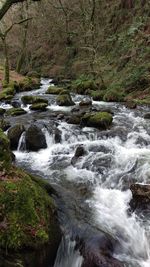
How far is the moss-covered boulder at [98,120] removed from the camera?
1364 centimetres

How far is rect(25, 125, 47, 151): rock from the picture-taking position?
12.1 m

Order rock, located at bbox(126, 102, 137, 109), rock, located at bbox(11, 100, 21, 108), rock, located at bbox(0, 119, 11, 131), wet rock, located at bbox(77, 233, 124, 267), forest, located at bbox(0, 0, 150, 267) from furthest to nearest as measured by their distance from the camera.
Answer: rock, located at bbox(11, 100, 21, 108)
rock, located at bbox(126, 102, 137, 109)
rock, located at bbox(0, 119, 11, 131)
wet rock, located at bbox(77, 233, 124, 267)
forest, located at bbox(0, 0, 150, 267)

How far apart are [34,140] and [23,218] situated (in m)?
6.98

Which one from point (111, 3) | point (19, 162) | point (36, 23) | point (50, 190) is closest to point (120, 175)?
point (50, 190)

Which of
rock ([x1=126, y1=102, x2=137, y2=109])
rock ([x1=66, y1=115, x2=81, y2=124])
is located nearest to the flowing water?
rock ([x1=66, y1=115, x2=81, y2=124])

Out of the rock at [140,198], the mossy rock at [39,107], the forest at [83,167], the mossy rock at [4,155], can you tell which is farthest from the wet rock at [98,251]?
the mossy rock at [39,107]

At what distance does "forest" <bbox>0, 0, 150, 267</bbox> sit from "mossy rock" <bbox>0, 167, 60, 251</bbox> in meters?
0.02

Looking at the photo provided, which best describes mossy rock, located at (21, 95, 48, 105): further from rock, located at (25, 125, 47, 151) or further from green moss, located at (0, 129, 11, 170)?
green moss, located at (0, 129, 11, 170)

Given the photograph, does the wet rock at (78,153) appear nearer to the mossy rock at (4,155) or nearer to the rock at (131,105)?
the mossy rock at (4,155)

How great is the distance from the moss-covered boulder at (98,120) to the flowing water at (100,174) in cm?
38

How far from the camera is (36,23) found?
123ft

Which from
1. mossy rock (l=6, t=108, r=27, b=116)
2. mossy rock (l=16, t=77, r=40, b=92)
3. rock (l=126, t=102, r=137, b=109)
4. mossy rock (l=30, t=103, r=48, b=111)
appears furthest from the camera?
mossy rock (l=16, t=77, r=40, b=92)

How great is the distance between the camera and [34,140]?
40.0 ft

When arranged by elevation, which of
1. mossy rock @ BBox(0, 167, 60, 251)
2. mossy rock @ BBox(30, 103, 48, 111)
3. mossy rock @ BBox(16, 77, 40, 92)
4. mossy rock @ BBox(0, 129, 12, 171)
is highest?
mossy rock @ BBox(0, 129, 12, 171)
